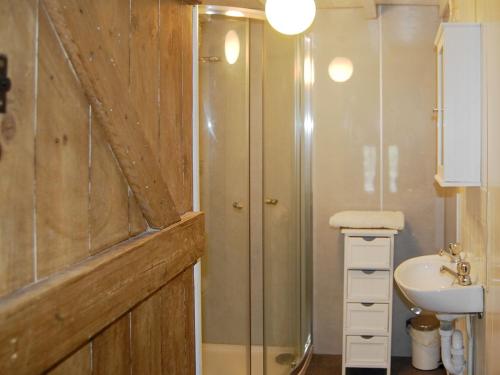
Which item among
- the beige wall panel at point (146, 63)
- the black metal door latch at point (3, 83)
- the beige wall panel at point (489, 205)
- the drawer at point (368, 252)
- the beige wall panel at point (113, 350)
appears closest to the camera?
the black metal door latch at point (3, 83)

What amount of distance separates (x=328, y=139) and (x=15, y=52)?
2.89m

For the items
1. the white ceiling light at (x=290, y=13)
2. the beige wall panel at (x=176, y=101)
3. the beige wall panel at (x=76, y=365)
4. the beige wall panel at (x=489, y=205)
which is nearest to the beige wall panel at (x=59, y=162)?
the beige wall panel at (x=76, y=365)

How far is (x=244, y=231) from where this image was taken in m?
2.92

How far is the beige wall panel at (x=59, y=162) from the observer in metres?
0.86

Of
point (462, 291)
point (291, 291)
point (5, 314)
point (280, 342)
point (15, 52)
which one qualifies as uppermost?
point (15, 52)

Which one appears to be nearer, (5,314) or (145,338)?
(5,314)

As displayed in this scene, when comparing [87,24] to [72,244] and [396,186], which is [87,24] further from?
[396,186]

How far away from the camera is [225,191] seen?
288cm

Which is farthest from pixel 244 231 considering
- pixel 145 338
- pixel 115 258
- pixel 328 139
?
pixel 115 258

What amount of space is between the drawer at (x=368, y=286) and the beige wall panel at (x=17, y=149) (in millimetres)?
2567

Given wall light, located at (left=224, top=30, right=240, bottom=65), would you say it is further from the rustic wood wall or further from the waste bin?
the waste bin

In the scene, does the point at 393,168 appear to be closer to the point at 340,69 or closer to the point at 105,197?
the point at 340,69

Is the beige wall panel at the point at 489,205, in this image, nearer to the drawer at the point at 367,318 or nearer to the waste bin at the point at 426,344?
the drawer at the point at 367,318

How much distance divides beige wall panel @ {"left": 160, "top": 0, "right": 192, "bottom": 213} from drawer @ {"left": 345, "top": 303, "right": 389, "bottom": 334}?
186 centimetres
